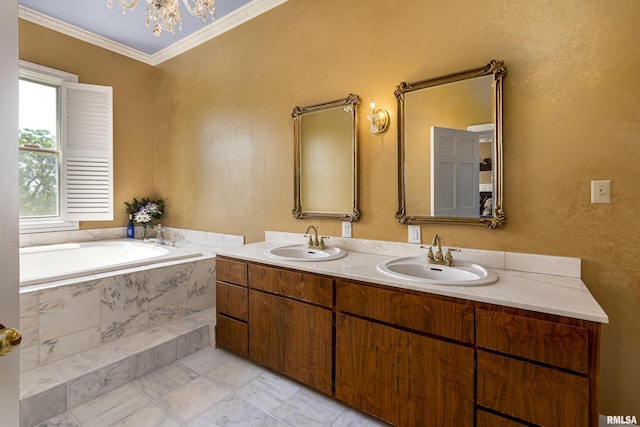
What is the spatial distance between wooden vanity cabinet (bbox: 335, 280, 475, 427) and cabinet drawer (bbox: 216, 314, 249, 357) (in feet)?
2.58

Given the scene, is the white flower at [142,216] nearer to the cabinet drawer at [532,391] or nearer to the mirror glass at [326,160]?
the mirror glass at [326,160]

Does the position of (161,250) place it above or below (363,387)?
above

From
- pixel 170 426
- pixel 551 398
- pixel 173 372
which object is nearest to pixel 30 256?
pixel 173 372

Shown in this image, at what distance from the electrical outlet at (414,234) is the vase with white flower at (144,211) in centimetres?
312

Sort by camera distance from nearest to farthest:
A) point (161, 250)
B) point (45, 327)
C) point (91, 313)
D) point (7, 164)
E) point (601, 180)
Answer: point (7, 164), point (601, 180), point (45, 327), point (91, 313), point (161, 250)

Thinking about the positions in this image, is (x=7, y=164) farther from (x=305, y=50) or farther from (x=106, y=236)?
(x=106, y=236)

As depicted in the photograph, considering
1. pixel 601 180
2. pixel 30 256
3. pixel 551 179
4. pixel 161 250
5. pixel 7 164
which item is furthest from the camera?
pixel 161 250

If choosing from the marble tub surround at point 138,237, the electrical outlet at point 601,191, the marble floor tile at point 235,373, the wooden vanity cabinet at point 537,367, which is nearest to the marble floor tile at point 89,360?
the marble floor tile at point 235,373

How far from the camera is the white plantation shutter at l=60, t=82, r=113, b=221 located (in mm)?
3352

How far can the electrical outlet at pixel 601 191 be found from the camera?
1521 millimetres

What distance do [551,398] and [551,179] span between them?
1.04 metres

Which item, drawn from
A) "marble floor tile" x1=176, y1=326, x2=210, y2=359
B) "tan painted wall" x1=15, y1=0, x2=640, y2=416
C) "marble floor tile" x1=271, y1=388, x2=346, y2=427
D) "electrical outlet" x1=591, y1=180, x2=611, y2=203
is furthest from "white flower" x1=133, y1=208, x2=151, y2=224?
"electrical outlet" x1=591, y1=180, x2=611, y2=203

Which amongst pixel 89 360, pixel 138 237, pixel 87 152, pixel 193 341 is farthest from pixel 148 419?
pixel 87 152

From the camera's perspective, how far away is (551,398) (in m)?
1.19
